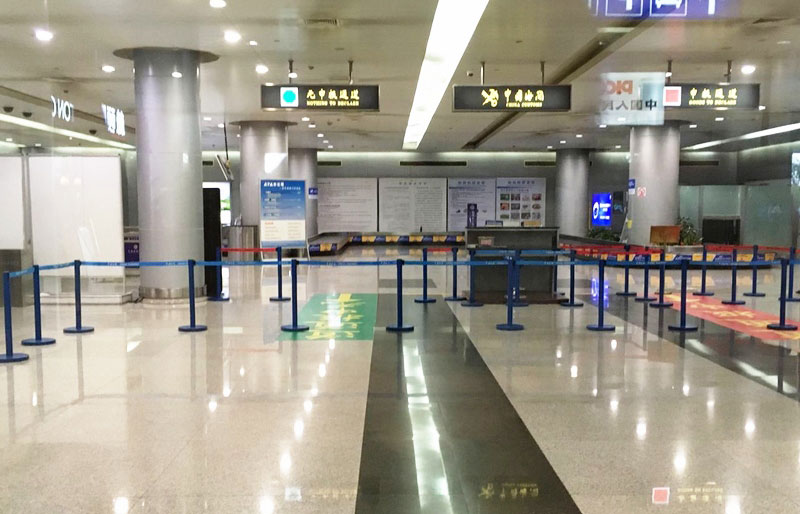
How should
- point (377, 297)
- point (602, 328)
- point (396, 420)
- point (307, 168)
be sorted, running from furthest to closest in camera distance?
point (307, 168) → point (377, 297) → point (602, 328) → point (396, 420)

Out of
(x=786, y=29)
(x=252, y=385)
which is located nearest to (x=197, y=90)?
(x=252, y=385)

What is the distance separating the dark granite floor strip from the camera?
3896mm

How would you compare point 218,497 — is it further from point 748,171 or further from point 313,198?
point 748,171

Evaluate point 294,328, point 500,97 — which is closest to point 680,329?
point 500,97

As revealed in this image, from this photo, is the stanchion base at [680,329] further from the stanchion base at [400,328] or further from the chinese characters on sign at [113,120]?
the chinese characters on sign at [113,120]

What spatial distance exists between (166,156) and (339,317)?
4212mm

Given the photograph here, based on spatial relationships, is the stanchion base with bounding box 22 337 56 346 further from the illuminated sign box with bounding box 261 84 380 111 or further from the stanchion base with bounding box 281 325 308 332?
the illuminated sign box with bounding box 261 84 380 111

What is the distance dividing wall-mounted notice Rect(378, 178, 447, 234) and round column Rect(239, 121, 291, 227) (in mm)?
12573

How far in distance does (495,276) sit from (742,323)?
4286mm

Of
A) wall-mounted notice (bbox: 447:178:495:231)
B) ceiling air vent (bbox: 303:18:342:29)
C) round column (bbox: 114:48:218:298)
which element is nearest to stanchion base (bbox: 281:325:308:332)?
round column (bbox: 114:48:218:298)

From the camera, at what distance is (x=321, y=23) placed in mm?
9797

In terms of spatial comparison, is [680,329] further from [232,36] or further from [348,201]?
[348,201]

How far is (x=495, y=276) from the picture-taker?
12.8 metres

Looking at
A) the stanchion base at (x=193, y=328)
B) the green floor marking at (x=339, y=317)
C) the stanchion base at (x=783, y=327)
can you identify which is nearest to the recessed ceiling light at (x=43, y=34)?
the stanchion base at (x=193, y=328)
